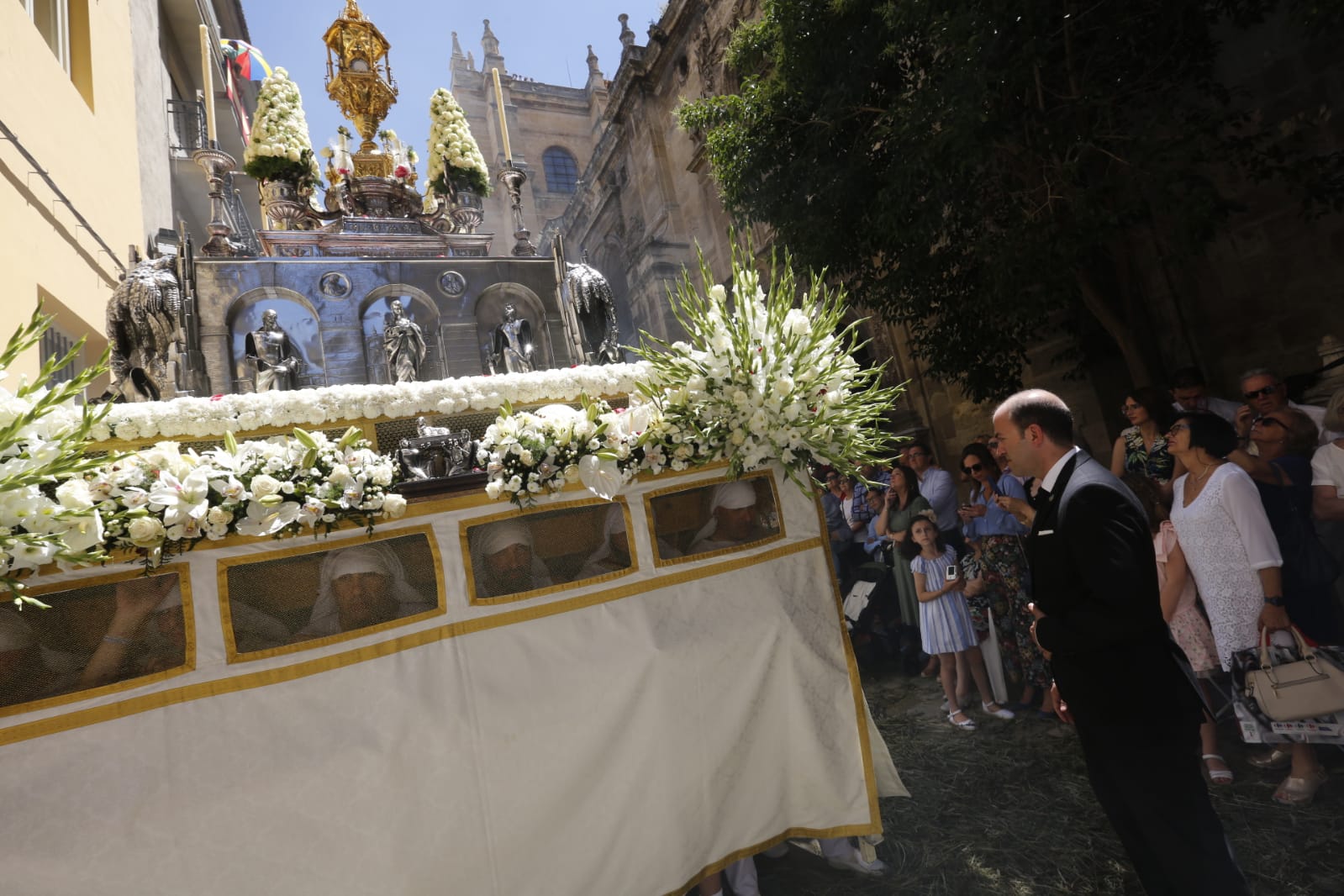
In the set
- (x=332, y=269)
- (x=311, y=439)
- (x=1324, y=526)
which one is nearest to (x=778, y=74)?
(x=332, y=269)

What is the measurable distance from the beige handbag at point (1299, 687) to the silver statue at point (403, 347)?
238 inches

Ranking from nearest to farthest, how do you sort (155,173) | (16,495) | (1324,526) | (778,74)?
1. (16,495)
2. (1324,526)
3. (778,74)
4. (155,173)

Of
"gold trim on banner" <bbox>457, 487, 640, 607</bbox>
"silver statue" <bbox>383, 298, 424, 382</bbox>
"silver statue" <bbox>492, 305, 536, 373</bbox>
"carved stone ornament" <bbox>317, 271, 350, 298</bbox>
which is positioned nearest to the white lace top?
"gold trim on banner" <bbox>457, 487, 640, 607</bbox>

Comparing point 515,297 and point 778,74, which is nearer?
point 515,297

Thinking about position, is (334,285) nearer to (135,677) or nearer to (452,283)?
(452,283)

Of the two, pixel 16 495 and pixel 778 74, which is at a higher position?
pixel 778 74

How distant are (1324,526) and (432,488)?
4.71 m

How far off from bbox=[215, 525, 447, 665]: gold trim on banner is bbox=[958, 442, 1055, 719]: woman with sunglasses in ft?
11.8

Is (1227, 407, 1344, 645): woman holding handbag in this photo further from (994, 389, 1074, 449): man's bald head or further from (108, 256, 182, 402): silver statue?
(108, 256, 182, 402): silver statue

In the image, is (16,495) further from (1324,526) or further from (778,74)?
(778,74)

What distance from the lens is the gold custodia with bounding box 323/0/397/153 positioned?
29.3 feet

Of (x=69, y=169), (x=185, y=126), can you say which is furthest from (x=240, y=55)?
(x=69, y=169)

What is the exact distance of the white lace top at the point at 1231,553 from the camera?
134 inches

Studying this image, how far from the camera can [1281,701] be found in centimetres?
314
